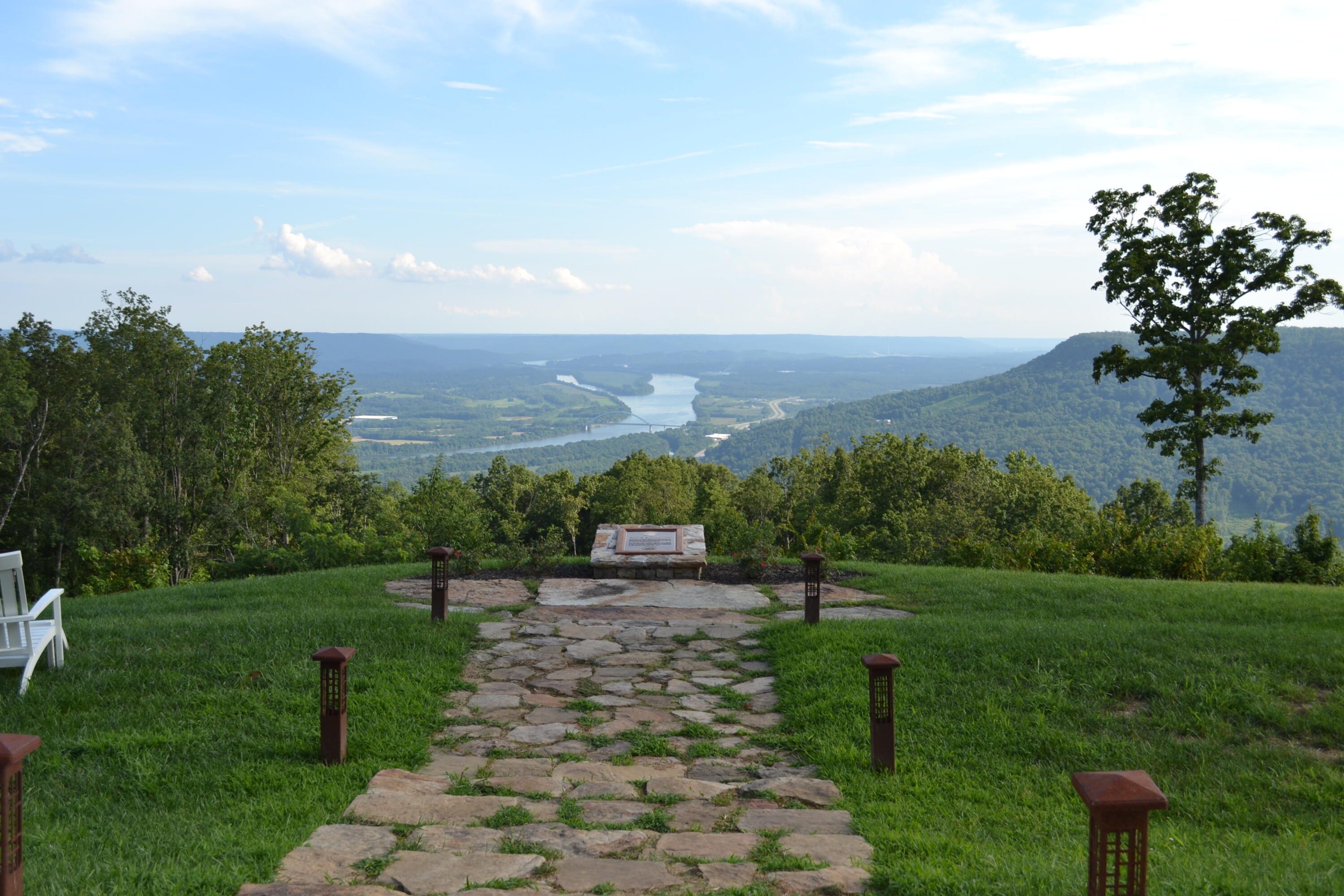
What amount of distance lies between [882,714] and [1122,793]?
6.87 ft

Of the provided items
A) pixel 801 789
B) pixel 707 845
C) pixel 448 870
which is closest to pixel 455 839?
pixel 448 870

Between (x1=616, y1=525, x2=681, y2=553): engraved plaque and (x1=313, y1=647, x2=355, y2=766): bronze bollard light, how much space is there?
238 inches

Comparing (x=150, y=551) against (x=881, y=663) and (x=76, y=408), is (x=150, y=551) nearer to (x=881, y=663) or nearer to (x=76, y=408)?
(x=76, y=408)

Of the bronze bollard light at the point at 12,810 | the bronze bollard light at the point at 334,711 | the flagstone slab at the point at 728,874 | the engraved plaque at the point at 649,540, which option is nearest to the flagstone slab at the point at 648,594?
the engraved plaque at the point at 649,540

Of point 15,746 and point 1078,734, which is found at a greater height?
point 15,746

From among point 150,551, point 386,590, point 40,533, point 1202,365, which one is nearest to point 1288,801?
point 386,590

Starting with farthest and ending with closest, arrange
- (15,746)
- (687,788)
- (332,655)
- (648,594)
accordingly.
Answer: (648,594), (332,655), (687,788), (15,746)

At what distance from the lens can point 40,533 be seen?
2070 cm

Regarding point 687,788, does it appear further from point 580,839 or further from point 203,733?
point 203,733

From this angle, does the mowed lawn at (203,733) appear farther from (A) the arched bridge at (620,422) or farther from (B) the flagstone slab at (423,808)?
(A) the arched bridge at (620,422)

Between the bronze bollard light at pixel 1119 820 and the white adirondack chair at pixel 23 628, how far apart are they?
565 cm

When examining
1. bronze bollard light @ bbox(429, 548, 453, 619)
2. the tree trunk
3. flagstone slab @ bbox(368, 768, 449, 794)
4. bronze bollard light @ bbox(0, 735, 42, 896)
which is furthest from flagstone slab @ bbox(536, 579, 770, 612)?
Result: the tree trunk

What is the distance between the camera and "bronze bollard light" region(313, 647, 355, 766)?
4480 mm

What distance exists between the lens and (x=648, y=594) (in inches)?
366
